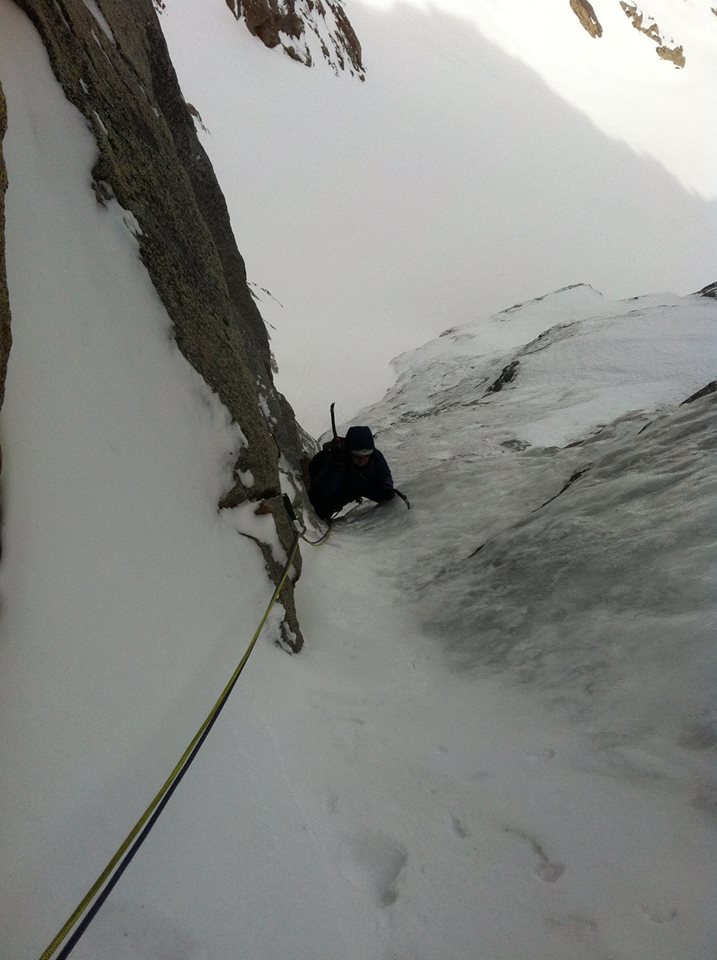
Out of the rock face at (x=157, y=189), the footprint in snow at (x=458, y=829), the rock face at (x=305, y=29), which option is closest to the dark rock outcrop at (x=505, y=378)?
the rock face at (x=157, y=189)

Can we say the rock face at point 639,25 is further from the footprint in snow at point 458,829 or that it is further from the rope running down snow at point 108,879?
the rope running down snow at point 108,879

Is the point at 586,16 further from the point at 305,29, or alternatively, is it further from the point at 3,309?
the point at 3,309

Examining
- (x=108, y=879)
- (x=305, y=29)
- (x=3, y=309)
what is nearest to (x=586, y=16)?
(x=305, y=29)

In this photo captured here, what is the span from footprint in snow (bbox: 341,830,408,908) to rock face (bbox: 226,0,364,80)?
1163 inches

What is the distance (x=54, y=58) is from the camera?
234 centimetres

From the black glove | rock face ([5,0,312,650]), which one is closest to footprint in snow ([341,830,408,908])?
rock face ([5,0,312,650])

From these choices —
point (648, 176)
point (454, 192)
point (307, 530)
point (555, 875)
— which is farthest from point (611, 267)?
point (555, 875)

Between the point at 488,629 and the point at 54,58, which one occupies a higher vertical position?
the point at 54,58

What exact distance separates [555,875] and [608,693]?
0.67 meters

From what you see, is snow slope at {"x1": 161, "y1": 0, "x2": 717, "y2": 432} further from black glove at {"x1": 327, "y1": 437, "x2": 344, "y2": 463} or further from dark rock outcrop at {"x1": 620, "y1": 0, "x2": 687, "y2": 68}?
dark rock outcrop at {"x1": 620, "y1": 0, "x2": 687, "y2": 68}

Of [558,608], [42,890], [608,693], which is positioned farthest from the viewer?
[558,608]

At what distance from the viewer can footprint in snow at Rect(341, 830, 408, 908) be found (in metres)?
1.57

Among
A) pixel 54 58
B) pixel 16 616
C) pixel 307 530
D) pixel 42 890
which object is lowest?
pixel 307 530

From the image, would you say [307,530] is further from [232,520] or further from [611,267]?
[611,267]
